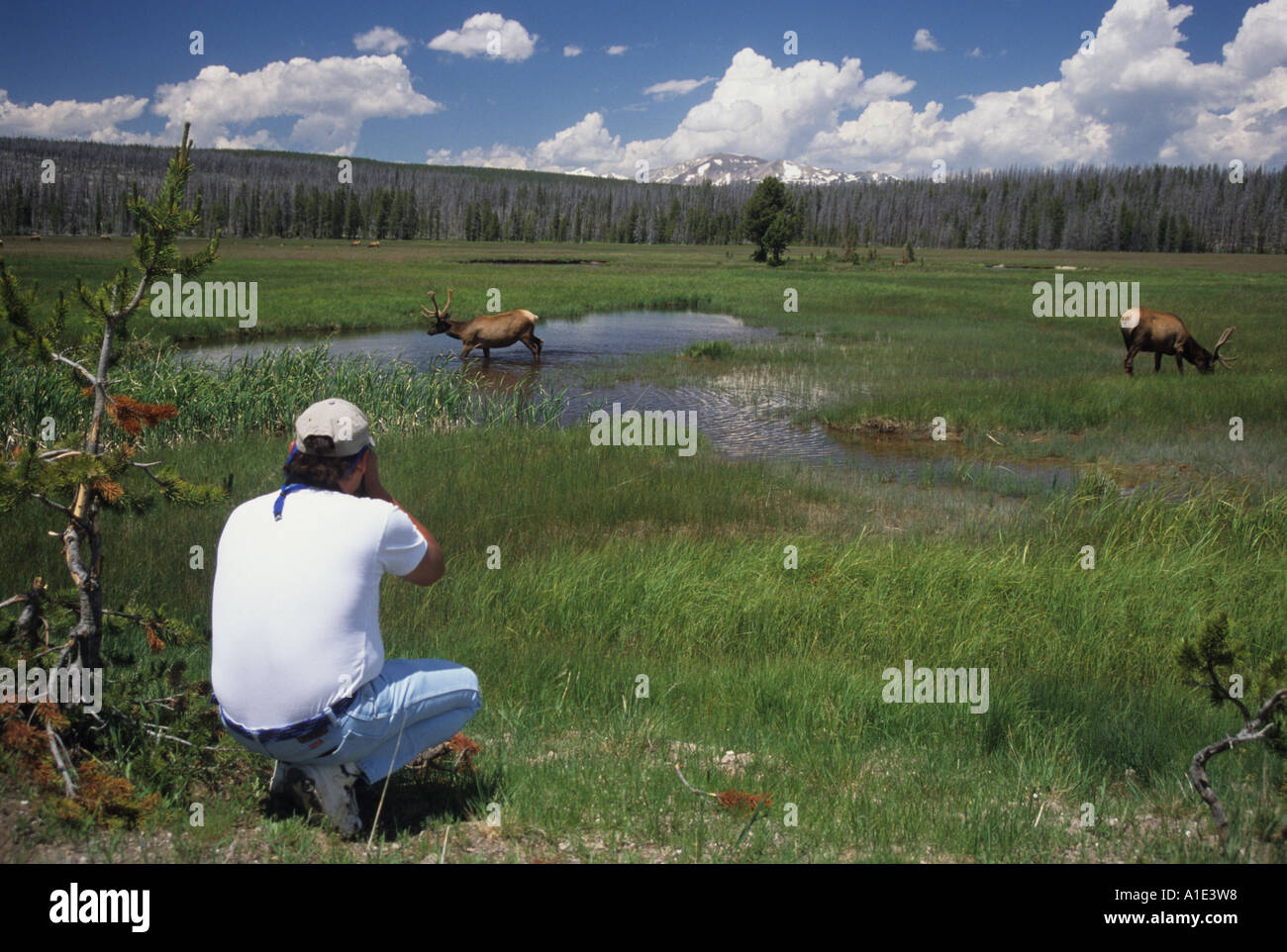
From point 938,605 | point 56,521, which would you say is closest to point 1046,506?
point 938,605

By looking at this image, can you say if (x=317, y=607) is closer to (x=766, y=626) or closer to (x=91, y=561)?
(x=91, y=561)

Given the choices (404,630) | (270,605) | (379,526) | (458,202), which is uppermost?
(458,202)

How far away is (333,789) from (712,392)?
60.2 ft

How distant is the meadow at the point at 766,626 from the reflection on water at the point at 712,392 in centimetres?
103

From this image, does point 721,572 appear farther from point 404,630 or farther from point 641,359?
point 641,359

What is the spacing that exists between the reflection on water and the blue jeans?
35.1 feet

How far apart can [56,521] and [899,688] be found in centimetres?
826

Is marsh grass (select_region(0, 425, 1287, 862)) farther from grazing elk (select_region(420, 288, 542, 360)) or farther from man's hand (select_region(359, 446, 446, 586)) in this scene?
grazing elk (select_region(420, 288, 542, 360))

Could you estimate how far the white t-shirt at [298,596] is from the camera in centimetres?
348

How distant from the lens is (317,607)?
3.50 meters

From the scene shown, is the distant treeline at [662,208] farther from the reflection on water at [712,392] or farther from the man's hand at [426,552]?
the man's hand at [426,552]

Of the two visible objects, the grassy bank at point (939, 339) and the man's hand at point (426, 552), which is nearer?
the man's hand at point (426, 552)

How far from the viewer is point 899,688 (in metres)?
6.42

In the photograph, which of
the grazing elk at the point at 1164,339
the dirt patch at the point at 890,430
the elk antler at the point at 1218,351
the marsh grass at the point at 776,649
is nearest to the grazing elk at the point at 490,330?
the dirt patch at the point at 890,430
